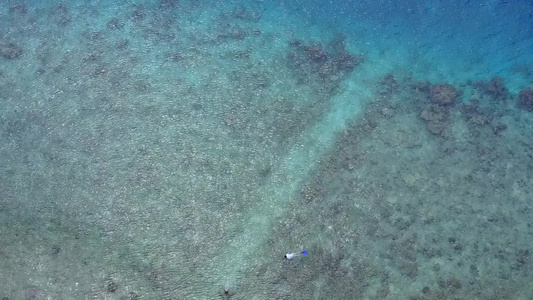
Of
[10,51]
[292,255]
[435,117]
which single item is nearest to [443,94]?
[435,117]

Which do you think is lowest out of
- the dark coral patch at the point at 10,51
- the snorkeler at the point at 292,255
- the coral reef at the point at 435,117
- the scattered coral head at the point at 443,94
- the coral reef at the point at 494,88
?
the dark coral patch at the point at 10,51

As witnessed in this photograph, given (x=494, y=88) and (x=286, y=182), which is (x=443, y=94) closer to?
(x=494, y=88)

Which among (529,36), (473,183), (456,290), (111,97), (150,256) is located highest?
(529,36)

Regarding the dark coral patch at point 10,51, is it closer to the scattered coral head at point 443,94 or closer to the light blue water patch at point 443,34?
the light blue water patch at point 443,34

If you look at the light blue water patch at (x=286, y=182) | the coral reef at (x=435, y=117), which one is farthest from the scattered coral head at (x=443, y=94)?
the light blue water patch at (x=286, y=182)

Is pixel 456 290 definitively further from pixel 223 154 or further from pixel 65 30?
pixel 65 30

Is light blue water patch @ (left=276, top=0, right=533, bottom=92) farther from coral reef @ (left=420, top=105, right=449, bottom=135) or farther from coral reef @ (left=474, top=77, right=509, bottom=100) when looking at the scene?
coral reef @ (left=420, top=105, right=449, bottom=135)

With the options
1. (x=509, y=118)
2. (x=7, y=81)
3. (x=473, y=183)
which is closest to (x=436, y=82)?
(x=509, y=118)
